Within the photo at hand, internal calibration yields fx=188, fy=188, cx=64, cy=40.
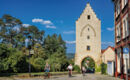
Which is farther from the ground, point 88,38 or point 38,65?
point 88,38

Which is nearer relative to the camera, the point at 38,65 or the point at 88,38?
the point at 38,65

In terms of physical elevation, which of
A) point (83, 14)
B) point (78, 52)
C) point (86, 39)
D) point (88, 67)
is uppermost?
point (83, 14)

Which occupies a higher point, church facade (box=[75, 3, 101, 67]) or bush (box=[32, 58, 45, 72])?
church facade (box=[75, 3, 101, 67])

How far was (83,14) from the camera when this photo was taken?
45875 mm

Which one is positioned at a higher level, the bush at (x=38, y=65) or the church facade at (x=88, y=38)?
the church facade at (x=88, y=38)

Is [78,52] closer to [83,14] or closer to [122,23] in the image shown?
[83,14]

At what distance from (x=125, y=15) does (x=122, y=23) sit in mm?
1743

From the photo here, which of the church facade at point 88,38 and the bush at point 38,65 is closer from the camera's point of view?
the bush at point 38,65

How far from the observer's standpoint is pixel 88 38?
4519 cm

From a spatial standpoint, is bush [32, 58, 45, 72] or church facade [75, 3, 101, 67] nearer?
bush [32, 58, 45, 72]

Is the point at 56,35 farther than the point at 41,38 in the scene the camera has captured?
Yes

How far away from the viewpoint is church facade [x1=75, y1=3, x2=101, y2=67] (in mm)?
44625

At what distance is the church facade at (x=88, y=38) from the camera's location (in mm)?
44625

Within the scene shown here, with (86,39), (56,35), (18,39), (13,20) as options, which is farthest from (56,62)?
(56,35)
